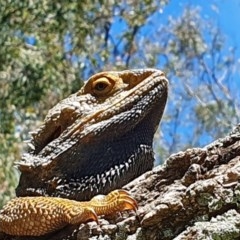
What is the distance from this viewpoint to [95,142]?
3947 mm

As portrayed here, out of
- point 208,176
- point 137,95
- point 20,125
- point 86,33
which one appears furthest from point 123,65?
point 208,176

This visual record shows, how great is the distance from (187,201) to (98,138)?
131cm

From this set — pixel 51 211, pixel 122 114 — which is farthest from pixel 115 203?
pixel 122 114

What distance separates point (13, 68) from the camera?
10930 mm

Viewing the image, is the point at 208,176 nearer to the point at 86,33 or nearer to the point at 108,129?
the point at 108,129

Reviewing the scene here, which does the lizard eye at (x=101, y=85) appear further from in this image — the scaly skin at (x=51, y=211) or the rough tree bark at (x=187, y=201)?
the rough tree bark at (x=187, y=201)

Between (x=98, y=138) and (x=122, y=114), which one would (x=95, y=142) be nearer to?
(x=98, y=138)

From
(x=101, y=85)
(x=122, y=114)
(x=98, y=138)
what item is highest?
(x=101, y=85)

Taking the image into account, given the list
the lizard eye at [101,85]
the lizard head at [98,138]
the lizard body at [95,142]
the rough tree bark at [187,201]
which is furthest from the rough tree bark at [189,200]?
the lizard eye at [101,85]

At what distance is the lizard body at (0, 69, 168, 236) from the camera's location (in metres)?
3.74

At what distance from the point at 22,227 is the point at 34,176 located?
0.55 m

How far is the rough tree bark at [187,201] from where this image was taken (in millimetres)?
2586

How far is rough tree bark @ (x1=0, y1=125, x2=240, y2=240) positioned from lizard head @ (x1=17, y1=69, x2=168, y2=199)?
69 centimetres

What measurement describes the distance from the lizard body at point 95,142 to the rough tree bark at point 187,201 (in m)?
0.61
